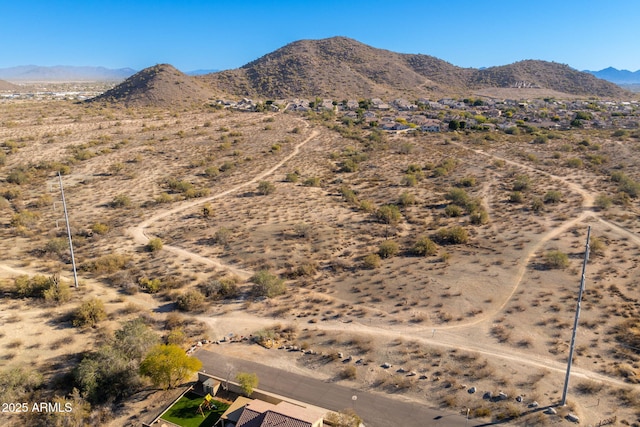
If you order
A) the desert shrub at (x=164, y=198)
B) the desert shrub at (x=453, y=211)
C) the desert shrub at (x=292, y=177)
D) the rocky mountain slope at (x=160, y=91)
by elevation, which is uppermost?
the rocky mountain slope at (x=160, y=91)

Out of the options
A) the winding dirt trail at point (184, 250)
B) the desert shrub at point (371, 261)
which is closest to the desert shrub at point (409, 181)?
the winding dirt trail at point (184, 250)

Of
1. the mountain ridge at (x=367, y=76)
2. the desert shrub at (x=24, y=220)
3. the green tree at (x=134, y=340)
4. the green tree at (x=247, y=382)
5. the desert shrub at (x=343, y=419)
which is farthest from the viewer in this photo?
the mountain ridge at (x=367, y=76)

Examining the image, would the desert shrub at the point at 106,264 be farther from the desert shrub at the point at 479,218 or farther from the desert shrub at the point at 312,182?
the desert shrub at the point at 479,218

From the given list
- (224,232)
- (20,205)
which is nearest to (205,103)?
(20,205)

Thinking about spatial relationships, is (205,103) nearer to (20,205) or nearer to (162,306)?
(20,205)

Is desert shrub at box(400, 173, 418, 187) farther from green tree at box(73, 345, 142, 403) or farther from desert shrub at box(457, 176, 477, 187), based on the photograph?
green tree at box(73, 345, 142, 403)

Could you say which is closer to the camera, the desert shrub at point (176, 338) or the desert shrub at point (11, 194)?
the desert shrub at point (176, 338)
